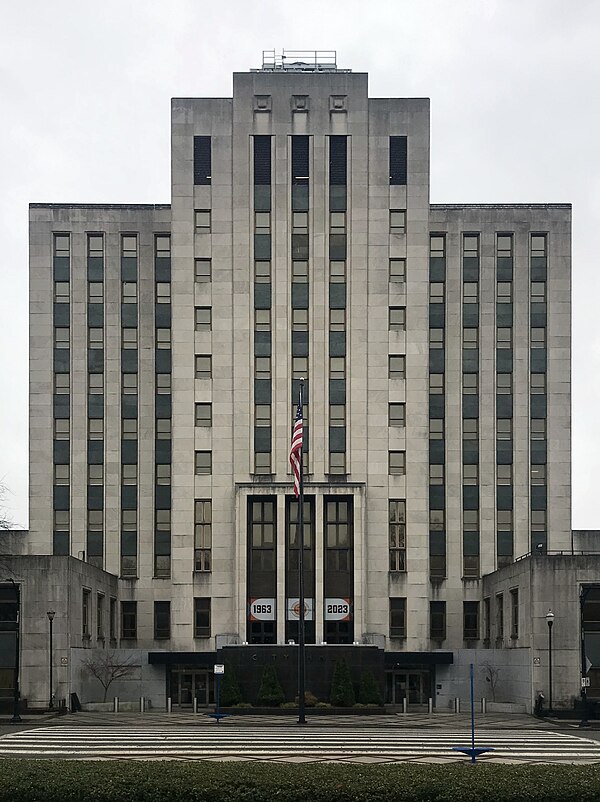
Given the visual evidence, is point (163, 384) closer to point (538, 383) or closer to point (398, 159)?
point (398, 159)

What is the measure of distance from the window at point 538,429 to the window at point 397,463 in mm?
10503

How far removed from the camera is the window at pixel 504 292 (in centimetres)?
8394

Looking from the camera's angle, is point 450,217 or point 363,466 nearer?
point 363,466

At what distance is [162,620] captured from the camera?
81.2 m

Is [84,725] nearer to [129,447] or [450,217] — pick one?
[129,447]

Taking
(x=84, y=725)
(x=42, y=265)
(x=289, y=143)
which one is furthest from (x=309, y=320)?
(x=84, y=725)

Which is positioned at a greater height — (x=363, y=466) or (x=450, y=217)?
(x=450, y=217)

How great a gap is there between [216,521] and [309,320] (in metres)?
14.7

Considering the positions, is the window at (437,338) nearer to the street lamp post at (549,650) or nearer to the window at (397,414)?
the window at (397,414)

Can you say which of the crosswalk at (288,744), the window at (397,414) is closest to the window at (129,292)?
the window at (397,414)

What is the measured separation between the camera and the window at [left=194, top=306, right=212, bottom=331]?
260 feet

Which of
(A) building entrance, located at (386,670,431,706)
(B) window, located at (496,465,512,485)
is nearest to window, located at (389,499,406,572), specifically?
(A) building entrance, located at (386,670,431,706)

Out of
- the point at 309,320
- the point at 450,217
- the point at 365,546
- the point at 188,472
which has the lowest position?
the point at 365,546

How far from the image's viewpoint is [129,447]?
8281 cm
